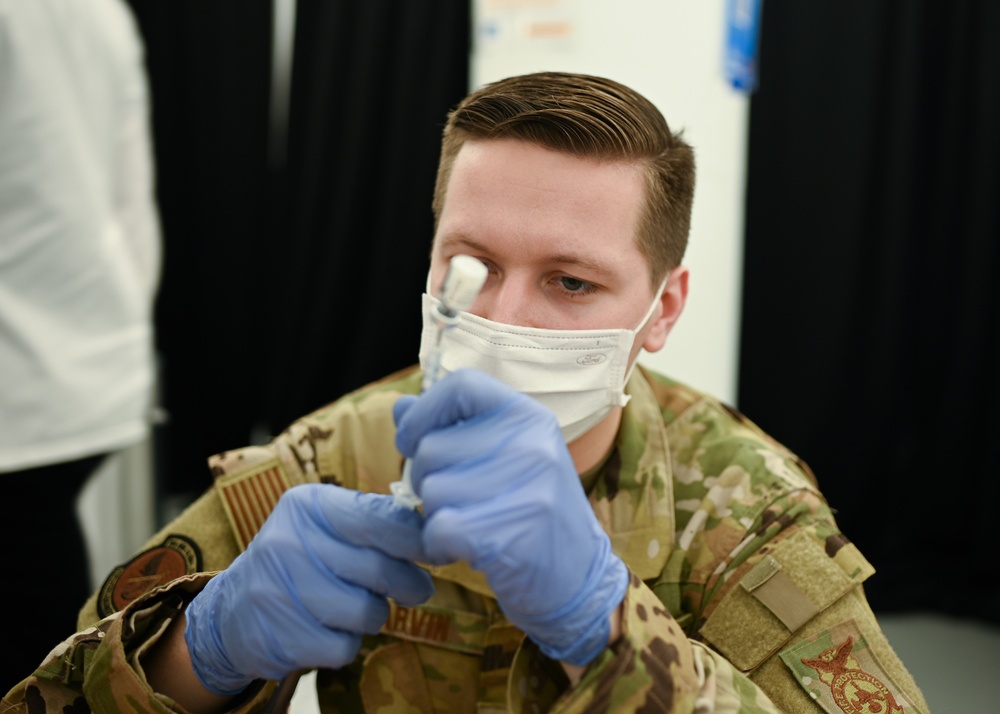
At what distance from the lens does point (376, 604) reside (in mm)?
858

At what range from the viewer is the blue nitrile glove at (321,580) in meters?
0.84

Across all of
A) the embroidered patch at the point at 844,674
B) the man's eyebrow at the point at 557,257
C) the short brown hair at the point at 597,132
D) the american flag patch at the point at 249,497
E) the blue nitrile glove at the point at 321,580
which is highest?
the short brown hair at the point at 597,132

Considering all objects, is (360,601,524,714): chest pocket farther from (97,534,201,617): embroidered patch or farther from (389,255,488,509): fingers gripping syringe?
(389,255,488,509): fingers gripping syringe

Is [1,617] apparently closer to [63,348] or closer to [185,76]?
[63,348]

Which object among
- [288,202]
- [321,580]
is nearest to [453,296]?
[321,580]

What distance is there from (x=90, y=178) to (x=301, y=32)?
1422 mm

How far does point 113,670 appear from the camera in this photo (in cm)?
95

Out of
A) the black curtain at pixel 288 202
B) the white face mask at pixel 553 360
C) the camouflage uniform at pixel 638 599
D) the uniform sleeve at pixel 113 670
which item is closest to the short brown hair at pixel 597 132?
the white face mask at pixel 553 360

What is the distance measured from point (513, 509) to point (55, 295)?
1294 millimetres

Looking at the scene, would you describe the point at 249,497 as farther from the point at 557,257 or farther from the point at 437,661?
the point at 557,257

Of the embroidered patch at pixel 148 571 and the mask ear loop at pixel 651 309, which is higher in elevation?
the mask ear loop at pixel 651 309

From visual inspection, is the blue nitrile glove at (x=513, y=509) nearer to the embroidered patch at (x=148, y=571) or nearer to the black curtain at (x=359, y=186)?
the embroidered patch at (x=148, y=571)

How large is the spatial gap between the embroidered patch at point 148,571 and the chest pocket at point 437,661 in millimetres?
287

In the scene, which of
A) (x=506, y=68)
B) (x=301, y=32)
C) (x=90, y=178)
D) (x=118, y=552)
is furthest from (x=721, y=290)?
(x=118, y=552)
